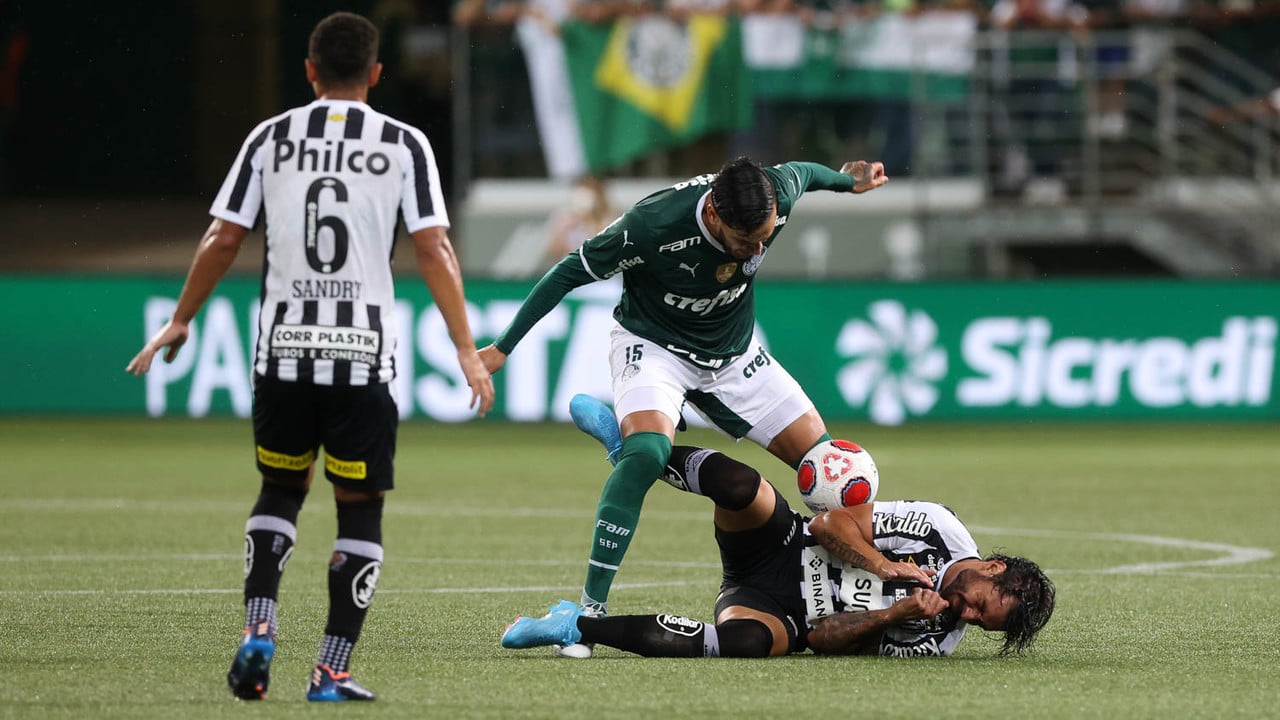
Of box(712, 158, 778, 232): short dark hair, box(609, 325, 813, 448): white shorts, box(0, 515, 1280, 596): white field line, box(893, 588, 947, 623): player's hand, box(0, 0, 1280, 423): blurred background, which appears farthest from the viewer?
box(0, 0, 1280, 423): blurred background

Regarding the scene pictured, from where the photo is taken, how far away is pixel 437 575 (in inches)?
358

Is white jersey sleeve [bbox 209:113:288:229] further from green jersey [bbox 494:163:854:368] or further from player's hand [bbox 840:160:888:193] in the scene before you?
player's hand [bbox 840:160:888:193]

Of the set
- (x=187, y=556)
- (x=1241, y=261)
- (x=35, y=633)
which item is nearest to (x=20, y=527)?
(x=187, y=556)

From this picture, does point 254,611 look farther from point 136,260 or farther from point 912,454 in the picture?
point 136,260

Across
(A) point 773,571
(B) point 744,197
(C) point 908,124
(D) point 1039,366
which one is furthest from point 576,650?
(C) point 908,124

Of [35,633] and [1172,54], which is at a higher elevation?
[1172,54]

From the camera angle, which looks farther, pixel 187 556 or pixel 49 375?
pixel 49 375

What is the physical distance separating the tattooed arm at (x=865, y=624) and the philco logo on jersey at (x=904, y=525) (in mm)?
249

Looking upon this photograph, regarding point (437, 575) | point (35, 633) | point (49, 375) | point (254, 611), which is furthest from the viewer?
point (49, 375)

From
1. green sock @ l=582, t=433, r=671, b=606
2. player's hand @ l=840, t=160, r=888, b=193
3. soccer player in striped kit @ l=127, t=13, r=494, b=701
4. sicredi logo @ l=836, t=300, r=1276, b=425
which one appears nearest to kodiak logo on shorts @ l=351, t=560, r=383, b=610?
soccer player in striped kit @ l=127, t=13, r=494, b=701

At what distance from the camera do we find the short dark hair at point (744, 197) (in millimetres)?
6977

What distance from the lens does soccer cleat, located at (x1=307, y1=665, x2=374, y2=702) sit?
219 inches

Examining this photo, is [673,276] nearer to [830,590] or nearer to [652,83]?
[830,590]

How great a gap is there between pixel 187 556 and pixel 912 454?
24.9 feet
